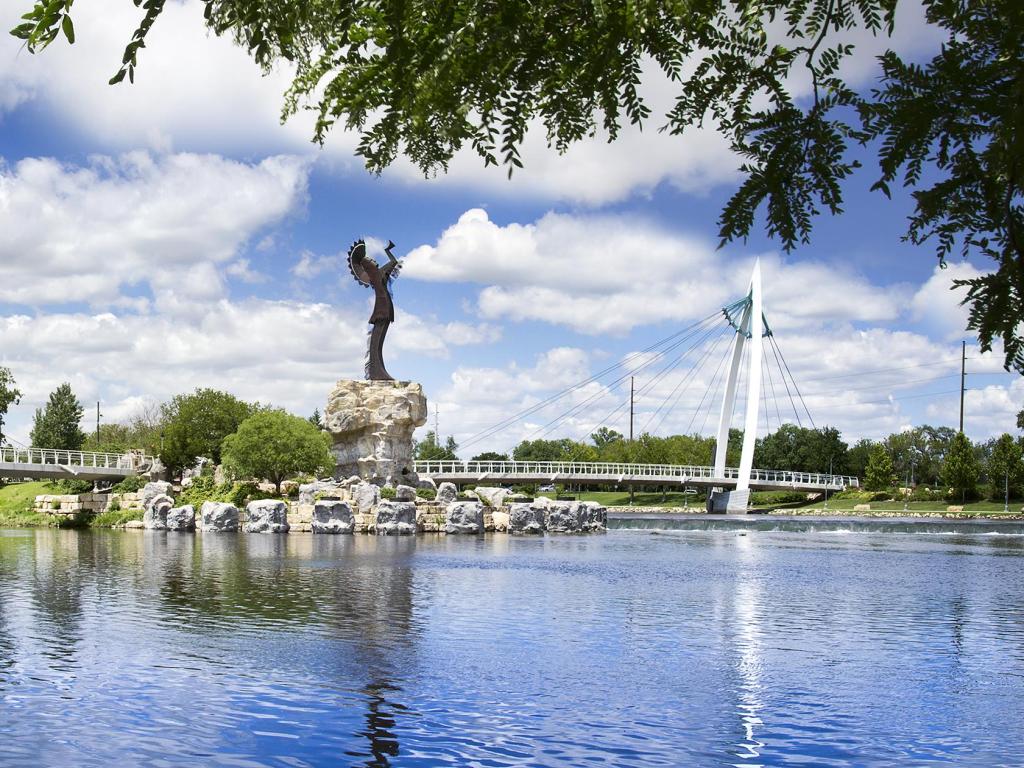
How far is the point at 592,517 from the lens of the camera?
5869 centimetres

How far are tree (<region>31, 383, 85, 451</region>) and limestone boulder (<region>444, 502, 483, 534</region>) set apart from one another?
174ft

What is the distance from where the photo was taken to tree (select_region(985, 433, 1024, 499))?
76000 millimetres

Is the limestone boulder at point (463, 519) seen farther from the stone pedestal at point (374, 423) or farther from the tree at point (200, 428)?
the tree at point (200, 428)

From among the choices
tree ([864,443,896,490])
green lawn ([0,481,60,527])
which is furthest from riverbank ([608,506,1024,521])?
green lawn ([0,481,60,527])

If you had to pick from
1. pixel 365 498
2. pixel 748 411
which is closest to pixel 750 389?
pixel 748 411

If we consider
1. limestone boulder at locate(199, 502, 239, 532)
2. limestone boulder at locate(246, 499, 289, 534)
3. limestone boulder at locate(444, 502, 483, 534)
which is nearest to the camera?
limestone boulder at locate(246, 499, 289, 534)

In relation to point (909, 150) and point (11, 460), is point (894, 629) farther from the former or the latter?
point (11, 460)

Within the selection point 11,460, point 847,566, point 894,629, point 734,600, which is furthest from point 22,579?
point 11,460

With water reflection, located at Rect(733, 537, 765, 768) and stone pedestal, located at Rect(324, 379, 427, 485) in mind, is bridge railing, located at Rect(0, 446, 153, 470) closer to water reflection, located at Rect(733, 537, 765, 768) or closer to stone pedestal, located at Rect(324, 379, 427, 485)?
stone pedestal, located at Rect(324, 379, 427, 485)

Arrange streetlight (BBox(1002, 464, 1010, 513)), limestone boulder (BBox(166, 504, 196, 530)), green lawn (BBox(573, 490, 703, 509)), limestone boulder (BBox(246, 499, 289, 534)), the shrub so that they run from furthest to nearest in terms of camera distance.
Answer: green lawn (BBox(573, 490, 703, 509))
the shrub
streetlight (BBox(1002, 464, 1010, 513))
limestone boulder (BBox(166, 504, 196, 530))
limestone boulder (BBox(246, 499, 289, 534))

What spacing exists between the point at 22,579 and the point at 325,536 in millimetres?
21936

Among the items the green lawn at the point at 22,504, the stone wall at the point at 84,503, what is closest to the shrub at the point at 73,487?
the green lawn at the point at 22,504

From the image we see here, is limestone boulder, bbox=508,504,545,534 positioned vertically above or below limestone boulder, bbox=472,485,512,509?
below

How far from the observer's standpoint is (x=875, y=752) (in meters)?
10.5
